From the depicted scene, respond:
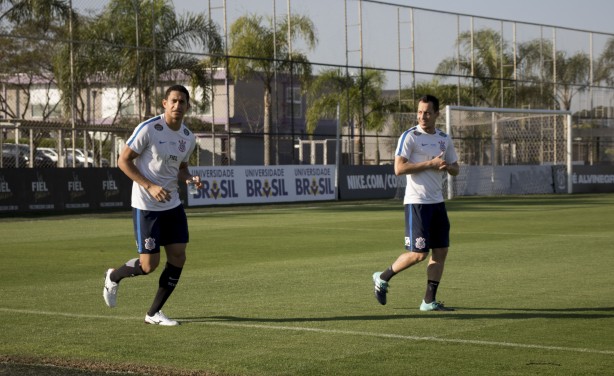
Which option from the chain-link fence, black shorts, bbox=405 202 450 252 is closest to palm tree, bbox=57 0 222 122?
the chain-link fence

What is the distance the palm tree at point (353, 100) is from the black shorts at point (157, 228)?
35.2m

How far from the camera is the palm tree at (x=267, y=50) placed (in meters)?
42.0

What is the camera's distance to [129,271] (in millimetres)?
10188

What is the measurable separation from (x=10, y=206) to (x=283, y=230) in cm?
1033

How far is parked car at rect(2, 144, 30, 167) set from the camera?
32.7m

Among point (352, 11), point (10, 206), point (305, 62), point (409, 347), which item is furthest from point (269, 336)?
point (352, 11)

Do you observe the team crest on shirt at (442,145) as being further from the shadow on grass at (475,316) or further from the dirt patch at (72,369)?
the dirt patch at (72,369)

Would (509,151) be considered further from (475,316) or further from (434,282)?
(475,316)

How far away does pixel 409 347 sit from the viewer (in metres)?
8.74

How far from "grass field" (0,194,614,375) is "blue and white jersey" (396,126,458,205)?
1.13 metres

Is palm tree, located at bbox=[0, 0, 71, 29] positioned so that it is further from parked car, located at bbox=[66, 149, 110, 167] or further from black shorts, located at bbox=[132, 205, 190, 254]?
black shorts, located at bbox=[132, 205, 190, 254]

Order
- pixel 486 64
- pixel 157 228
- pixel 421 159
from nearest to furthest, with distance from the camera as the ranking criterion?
pixel 157 228
pixel 421 159
pixel 486 64

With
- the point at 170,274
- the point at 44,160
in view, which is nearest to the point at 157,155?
the point at 170,274

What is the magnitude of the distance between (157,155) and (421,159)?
2.69m
